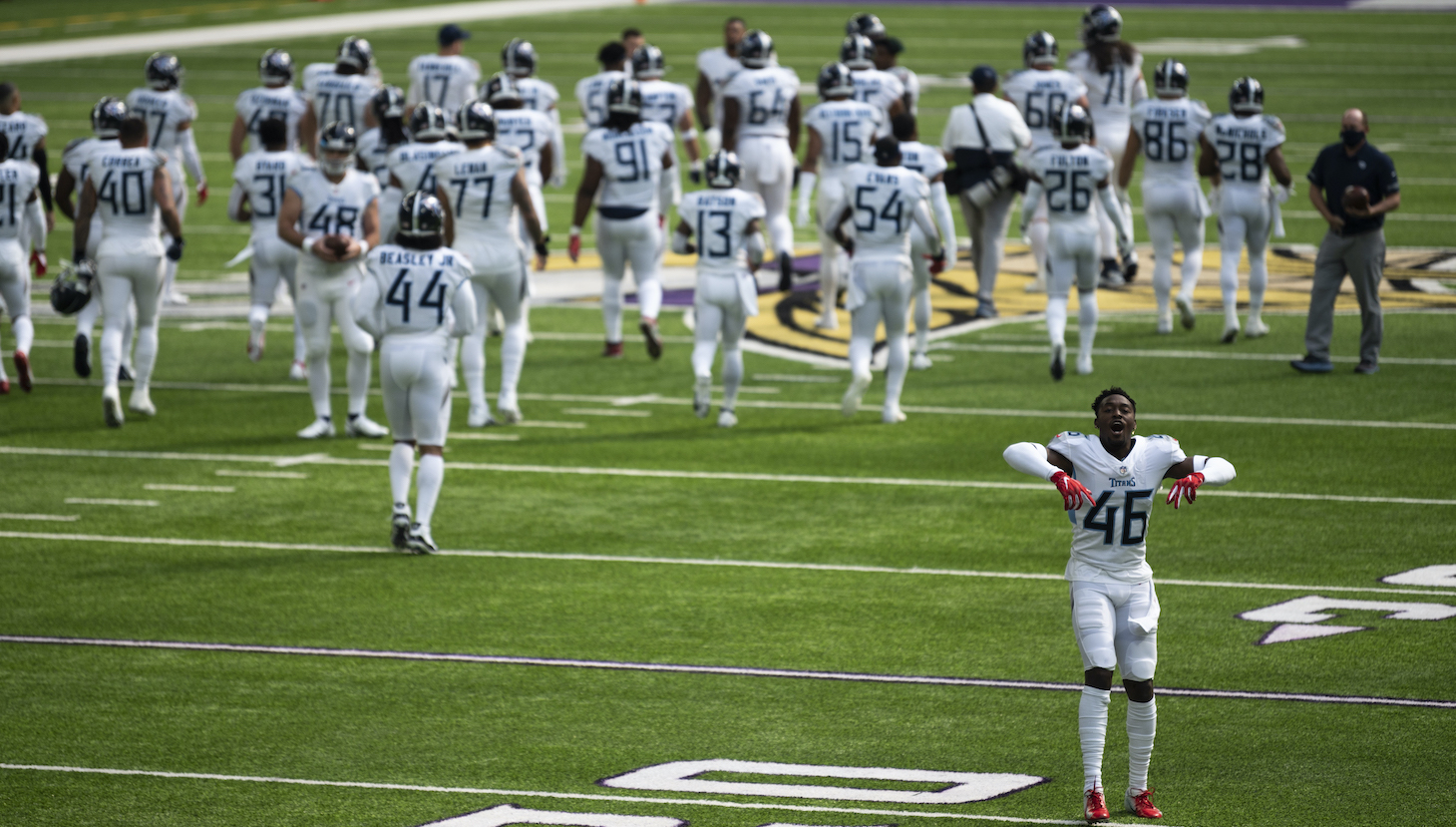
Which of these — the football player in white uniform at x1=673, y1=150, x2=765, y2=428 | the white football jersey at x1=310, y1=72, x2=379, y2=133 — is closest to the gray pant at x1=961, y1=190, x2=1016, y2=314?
the football player in white uniform at x1=673, y1=150, x2=765, y2=428

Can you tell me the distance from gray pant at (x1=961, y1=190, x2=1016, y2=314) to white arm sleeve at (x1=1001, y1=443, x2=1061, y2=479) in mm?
9116

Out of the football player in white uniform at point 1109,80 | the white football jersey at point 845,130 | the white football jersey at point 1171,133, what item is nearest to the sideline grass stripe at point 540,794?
the white football jersey at point 845,130

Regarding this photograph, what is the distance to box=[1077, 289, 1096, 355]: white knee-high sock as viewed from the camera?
13891 mm

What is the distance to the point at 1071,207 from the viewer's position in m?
13.6

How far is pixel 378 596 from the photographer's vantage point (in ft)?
31.0

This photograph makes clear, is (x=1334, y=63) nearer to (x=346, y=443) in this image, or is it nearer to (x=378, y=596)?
(x=346, y=443)

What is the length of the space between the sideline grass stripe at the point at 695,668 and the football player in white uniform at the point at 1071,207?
588 centimetres

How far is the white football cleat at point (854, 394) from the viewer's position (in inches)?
504

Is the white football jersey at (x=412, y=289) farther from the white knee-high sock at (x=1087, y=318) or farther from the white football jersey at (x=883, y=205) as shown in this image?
the white knee-high sock at (x=1087, y=318)

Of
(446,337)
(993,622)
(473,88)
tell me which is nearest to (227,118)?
(473,88)

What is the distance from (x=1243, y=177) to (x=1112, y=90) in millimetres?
2422

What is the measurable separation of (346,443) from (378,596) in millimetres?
3355

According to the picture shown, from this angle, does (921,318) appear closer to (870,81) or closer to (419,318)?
(870,81)

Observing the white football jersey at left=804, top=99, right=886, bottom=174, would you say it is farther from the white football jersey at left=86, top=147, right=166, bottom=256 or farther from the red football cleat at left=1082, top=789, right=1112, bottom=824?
the red football cleat at left=1082, top=789, right=1112, bottom=824
